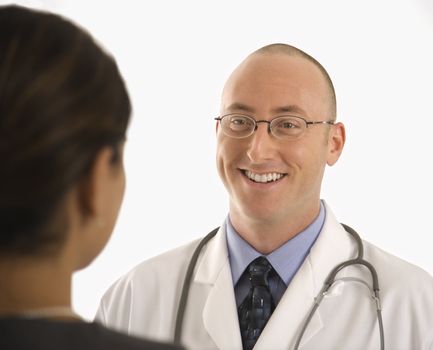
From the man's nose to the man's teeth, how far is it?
5 centimetres

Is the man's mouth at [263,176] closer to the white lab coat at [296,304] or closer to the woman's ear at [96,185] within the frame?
the white lab coat at [296,304]

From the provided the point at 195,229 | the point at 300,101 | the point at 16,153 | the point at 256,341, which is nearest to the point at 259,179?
the point at 300,101

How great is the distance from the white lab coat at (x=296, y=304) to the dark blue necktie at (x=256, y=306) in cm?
3

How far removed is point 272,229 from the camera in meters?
1.75

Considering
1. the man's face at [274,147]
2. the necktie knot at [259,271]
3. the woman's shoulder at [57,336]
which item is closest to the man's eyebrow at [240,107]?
the man's face at [274,147]

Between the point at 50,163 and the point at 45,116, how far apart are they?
51 mm

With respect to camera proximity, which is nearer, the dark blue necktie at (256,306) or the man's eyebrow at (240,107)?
the dark blue necktie at (256,306)

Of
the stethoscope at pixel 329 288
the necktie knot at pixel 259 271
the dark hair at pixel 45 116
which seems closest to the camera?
the dark hair at pixel 45 116

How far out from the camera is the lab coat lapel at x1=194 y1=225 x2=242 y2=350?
5.25 feet

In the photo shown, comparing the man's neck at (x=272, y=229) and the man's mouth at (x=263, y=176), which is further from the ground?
the man's mouth at (x=263, y=176)

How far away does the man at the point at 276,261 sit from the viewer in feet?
5.20

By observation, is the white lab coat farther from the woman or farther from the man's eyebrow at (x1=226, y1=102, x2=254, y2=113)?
the woman

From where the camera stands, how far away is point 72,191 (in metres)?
0.75

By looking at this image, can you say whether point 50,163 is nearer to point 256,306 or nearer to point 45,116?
point 45,116
